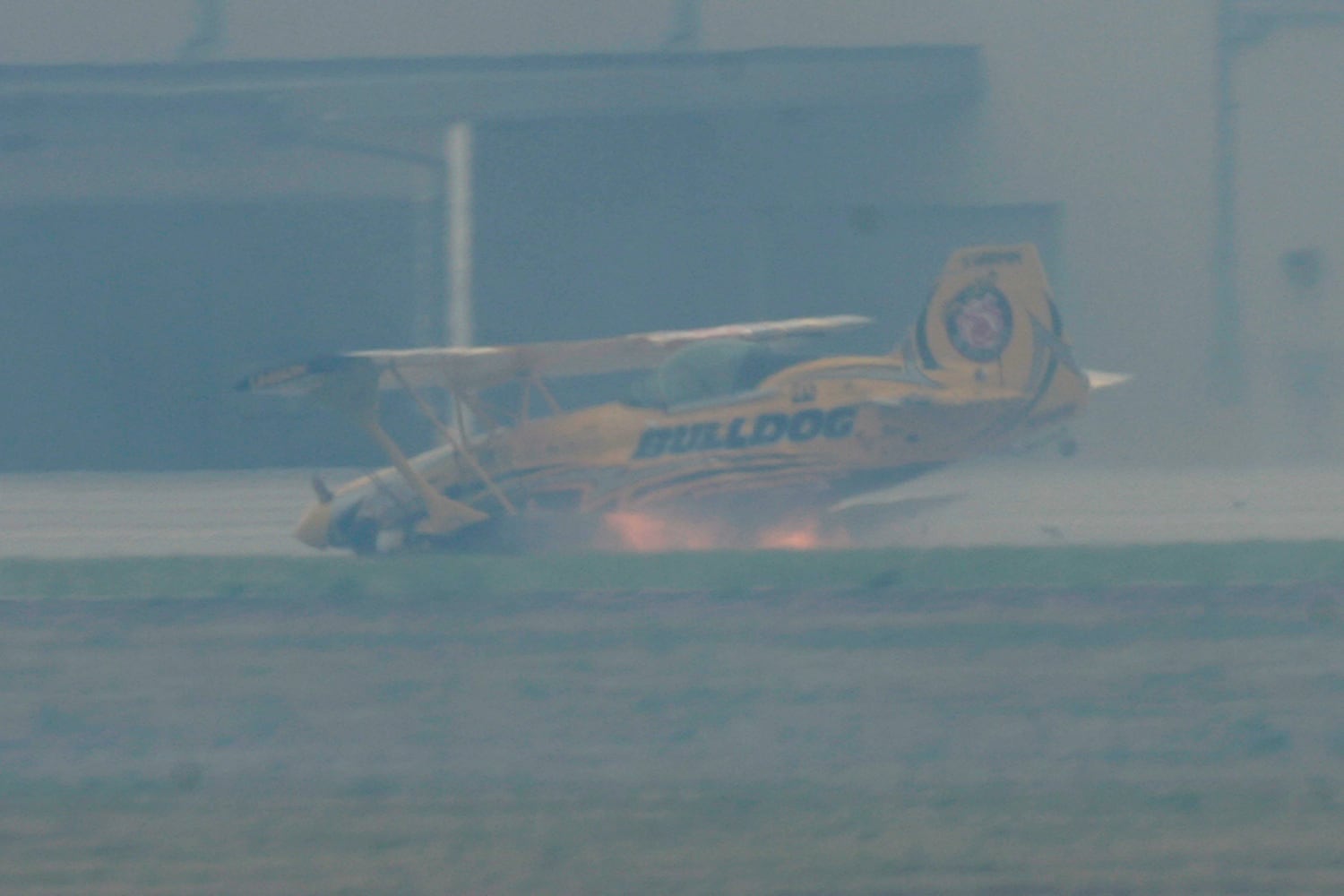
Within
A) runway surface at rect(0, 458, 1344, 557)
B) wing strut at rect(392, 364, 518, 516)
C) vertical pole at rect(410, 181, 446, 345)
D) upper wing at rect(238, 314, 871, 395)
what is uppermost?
vertical pole at rect(410, 181, 446, 345)

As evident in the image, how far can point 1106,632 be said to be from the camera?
9.77m

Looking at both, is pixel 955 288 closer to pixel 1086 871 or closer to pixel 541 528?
pixel 541 528

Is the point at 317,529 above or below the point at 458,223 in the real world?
below

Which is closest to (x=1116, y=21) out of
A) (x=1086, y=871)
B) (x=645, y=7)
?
(x=645, y=7)

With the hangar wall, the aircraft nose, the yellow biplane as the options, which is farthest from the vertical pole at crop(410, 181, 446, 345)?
the yellow biplane

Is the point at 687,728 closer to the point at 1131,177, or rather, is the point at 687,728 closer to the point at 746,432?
the point at 746,432

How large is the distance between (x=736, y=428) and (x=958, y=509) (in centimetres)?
431

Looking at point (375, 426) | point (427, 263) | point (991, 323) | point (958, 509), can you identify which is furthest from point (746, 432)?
point (427, 263)

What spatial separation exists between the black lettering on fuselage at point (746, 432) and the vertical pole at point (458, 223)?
33.8ft

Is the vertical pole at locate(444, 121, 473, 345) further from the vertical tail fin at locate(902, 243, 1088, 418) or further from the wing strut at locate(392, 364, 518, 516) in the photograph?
the vertical tail fin at locate(902, 243, 1088, 418)

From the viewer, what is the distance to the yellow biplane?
14.0m

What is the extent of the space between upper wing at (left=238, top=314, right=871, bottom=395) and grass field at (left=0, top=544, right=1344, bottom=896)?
2.29 meters

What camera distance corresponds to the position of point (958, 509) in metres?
17.8

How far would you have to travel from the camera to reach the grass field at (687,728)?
6.06 meters
